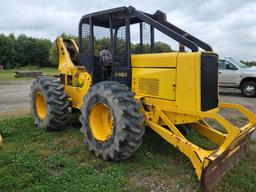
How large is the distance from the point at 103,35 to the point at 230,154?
334 cm

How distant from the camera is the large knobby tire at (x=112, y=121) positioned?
450cm

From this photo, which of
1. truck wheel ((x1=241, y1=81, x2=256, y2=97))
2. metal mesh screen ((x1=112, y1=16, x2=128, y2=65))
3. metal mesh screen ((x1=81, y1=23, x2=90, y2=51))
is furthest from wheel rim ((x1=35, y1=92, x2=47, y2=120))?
truck wheel ((x1=241, y1=81, x2=256, y2=97))

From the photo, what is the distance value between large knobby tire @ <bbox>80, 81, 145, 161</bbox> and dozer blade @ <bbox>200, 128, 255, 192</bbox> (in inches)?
48.8

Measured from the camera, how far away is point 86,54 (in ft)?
20.1

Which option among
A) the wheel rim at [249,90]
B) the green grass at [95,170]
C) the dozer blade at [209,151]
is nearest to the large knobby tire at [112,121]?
the green grass at [95,170]

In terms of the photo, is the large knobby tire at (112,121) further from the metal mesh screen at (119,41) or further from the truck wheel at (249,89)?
the truck wheel at (249,89)

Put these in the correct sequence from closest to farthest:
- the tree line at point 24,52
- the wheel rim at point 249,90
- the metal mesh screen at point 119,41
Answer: the metal mesh screen at point 119,41 → the wheel rim at point 249,90 → the tree line at point 24,52

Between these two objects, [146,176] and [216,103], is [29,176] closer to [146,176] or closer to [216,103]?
[146,176]

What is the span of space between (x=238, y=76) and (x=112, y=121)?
37.9ft

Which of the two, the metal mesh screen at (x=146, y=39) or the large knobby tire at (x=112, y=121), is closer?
the large knobby tire at (x=112, y=121)

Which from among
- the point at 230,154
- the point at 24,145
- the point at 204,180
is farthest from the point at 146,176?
the point at 24,145

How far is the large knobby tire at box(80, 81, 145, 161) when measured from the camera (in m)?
4.50

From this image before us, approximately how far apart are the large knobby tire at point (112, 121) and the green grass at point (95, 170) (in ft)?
0.80

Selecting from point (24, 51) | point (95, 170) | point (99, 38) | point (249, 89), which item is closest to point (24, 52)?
point (24, 51)
